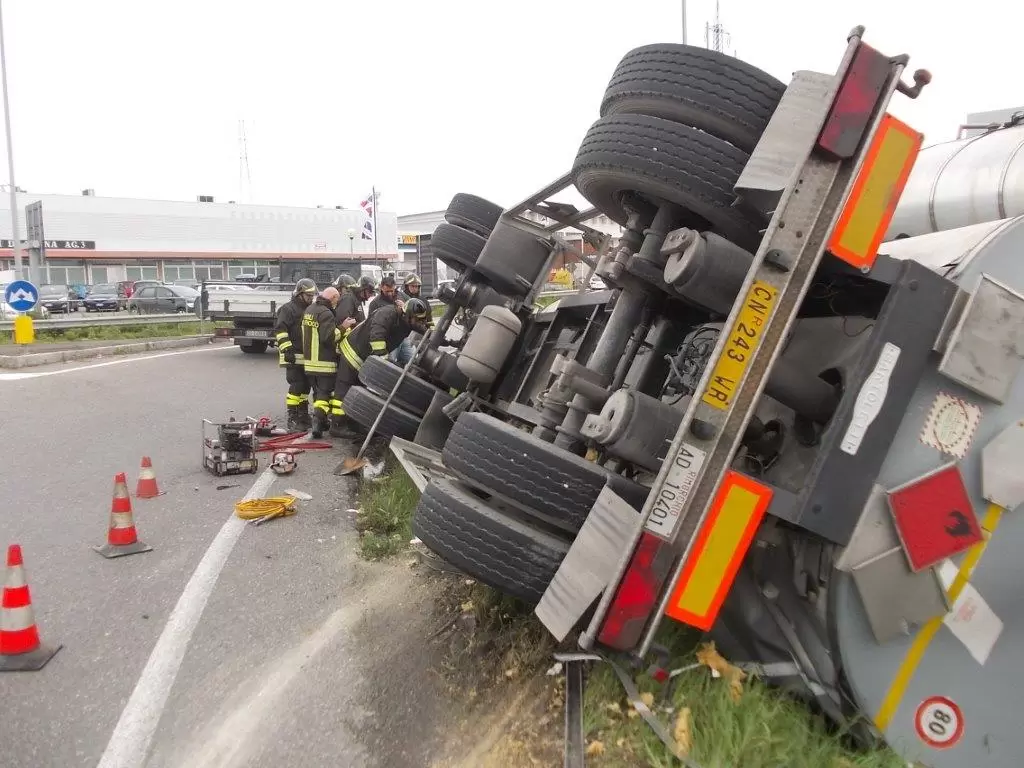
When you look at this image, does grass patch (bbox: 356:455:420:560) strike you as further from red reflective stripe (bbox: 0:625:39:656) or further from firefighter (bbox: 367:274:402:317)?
firefighter (bbox: 367:274:402:317)

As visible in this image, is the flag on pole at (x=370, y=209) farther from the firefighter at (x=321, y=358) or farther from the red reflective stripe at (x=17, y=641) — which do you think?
the red reflective stripe at (x=17, y=641)

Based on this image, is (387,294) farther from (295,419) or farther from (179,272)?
(179,272)

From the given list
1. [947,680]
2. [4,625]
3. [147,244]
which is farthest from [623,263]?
[147,244]


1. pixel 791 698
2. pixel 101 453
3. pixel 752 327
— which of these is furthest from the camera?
pixel 101 453

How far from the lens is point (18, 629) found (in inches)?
133

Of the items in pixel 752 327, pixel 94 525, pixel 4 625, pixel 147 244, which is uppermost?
pixel 752 327

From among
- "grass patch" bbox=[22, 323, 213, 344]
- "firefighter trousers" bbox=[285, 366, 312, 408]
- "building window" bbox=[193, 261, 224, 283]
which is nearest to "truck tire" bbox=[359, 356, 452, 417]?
"firefighter trousers" bbox=[285, 366, 312, 408]

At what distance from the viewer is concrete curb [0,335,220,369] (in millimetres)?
13095

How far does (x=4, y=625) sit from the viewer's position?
11.0 feet

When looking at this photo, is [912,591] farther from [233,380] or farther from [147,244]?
[147,244]

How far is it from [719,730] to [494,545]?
95 cm

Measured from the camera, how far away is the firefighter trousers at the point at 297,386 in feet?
28.1

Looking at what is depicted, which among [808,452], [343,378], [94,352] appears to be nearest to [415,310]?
[343,378]

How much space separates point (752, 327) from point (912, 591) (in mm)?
936
